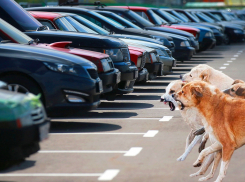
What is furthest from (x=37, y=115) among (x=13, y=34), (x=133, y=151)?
(x=13, y=34)

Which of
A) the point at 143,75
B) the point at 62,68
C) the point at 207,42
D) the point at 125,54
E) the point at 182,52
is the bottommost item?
the point at 207,42

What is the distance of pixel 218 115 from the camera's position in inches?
247

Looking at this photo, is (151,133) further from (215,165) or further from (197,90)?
(197,90)

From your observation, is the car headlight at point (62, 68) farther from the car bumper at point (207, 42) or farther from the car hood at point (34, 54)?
the car bumper at point (207, 42)

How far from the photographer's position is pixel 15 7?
11.2 meters

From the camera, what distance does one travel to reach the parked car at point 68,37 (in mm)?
10891

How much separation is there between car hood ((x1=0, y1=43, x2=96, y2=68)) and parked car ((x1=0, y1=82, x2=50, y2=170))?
3380mm

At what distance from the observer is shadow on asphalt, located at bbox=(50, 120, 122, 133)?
9109mm

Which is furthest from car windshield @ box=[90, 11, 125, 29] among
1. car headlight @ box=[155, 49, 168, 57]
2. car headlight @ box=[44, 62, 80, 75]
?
car headlight @ box=[44, 62, 80, 75]

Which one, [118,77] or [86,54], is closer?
[86,54]

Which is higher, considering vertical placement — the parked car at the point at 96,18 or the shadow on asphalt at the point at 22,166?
the parked car at the point at 96,18

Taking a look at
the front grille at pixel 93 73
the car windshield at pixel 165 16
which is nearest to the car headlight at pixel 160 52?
the front grille at pixel 93 73

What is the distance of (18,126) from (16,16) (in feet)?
20.7

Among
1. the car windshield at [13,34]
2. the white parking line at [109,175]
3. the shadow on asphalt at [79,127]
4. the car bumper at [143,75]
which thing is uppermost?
the car windshield at [13,34]
